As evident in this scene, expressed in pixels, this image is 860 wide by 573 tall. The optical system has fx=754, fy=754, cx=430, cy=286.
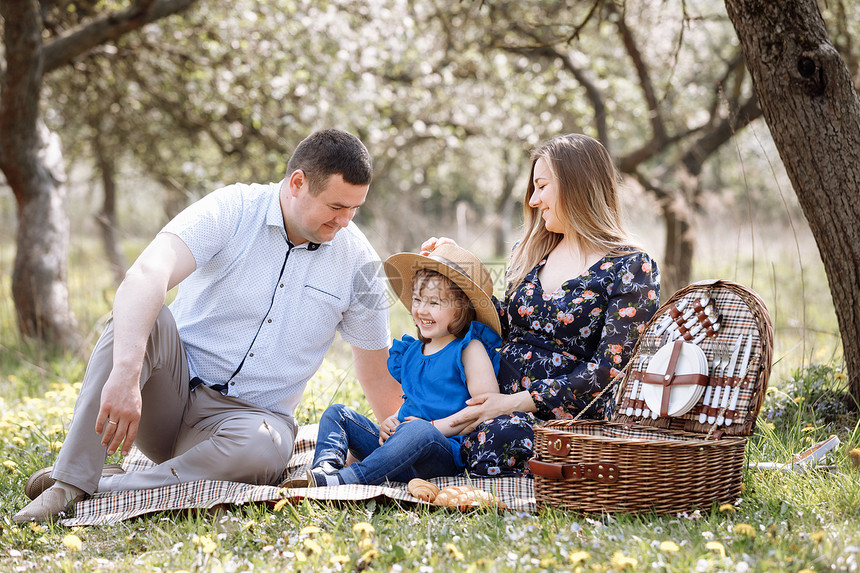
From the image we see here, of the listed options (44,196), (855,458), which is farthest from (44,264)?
(855,458)

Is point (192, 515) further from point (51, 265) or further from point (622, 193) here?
point (51, 265)

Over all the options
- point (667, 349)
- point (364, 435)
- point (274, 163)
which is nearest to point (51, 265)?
point (274, 163)

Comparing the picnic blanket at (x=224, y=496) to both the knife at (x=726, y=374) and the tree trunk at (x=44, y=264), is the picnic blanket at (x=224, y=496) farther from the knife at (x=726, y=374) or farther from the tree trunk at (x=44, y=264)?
the tree trunk at (x=44, y=264)

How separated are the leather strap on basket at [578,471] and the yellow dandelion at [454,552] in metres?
0.46

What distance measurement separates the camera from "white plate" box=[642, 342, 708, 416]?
264cm

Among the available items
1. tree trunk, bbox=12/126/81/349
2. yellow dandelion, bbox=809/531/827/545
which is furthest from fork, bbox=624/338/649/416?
tree trunk, bbox=12/126/81/349

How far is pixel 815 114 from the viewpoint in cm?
322

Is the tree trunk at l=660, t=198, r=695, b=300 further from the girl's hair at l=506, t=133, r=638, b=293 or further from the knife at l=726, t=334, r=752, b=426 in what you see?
the knife at l=726, t=334, r=752, b=426

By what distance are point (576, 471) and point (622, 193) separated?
1.35 metres

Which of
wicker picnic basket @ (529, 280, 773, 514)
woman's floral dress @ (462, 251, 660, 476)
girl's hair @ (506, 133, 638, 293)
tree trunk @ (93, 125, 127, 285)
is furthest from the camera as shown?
tree trunk @ (93, 125, 127, 285)

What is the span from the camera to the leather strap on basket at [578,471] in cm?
243

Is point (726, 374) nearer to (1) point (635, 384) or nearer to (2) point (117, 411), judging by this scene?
(1) point (635, 384)

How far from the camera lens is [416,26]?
7668mm

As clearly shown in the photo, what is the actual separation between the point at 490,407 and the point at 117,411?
1.36 m
